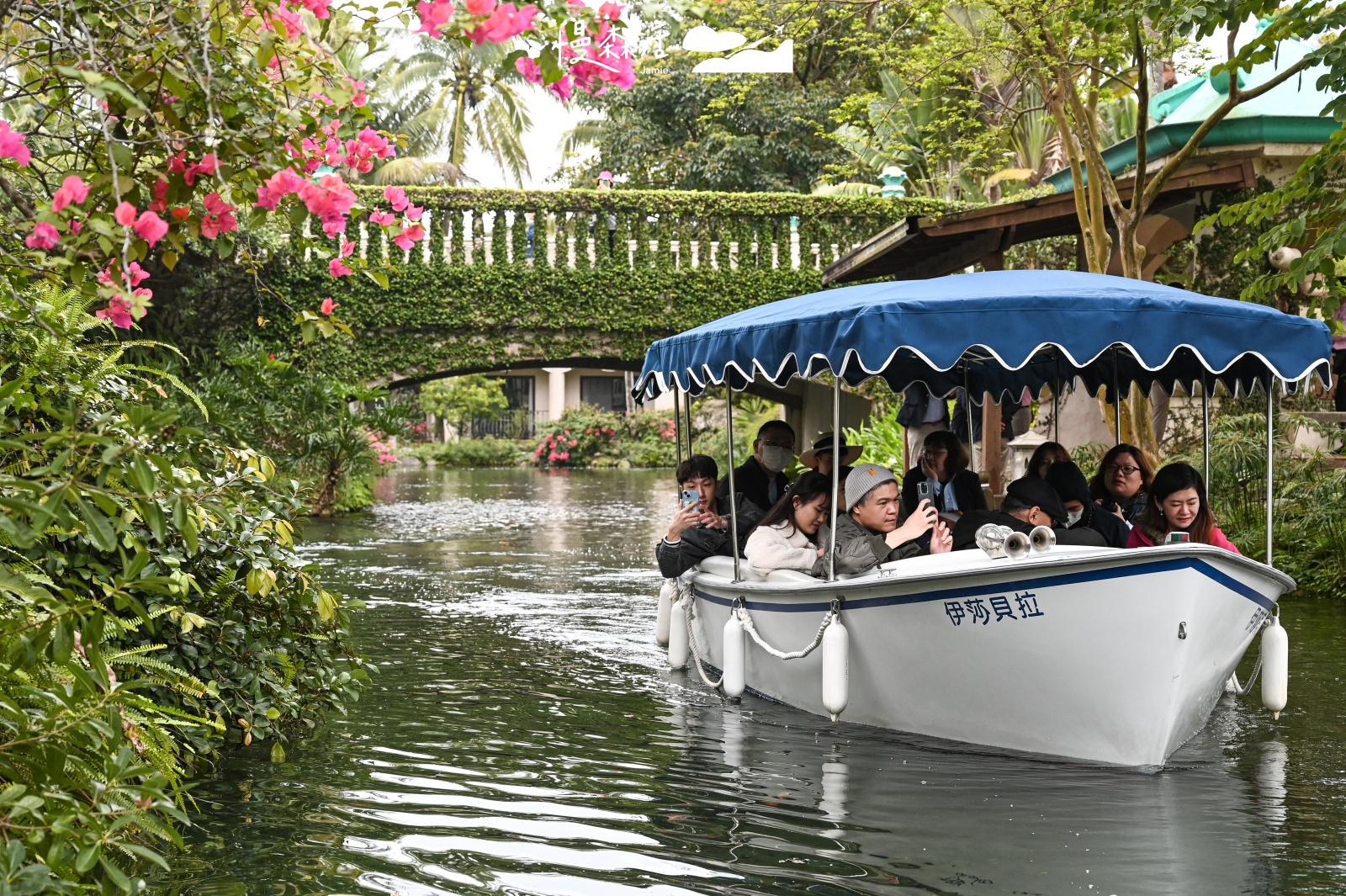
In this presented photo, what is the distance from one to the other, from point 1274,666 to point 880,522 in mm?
2150

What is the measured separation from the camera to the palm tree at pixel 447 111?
144 feet

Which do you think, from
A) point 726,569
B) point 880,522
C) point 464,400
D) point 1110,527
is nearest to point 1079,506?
point 1110,527

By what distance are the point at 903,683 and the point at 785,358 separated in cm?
181

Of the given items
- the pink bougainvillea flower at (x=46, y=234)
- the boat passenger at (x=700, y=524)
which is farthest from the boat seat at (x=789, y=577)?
the pink bougainvillea flower at (x=46, y=234)

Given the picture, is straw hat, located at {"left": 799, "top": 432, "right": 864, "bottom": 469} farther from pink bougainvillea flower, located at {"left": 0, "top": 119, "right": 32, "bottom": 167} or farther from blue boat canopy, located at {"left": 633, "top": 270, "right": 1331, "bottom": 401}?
pink bougainvillea flower, located at {"left": 0, "top": 119, "right": 32, "bottom": 167}

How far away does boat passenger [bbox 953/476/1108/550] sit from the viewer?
7.36 metres

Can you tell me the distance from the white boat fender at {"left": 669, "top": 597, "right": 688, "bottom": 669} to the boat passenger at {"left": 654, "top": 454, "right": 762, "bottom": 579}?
251mm

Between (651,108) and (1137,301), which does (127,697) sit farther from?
(651,108)

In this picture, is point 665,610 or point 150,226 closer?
point 150,226

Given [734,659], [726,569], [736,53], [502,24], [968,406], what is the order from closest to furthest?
[502,24] < [734,659] < [726,569] < [968,406] < [736,53]

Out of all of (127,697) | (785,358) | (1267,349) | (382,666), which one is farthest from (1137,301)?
(382,666)

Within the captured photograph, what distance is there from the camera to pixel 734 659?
8188 millimetres

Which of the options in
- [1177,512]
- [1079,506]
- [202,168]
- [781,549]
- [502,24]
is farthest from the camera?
[1079,506]

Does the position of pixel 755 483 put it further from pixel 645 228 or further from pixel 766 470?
pixel 645 228
